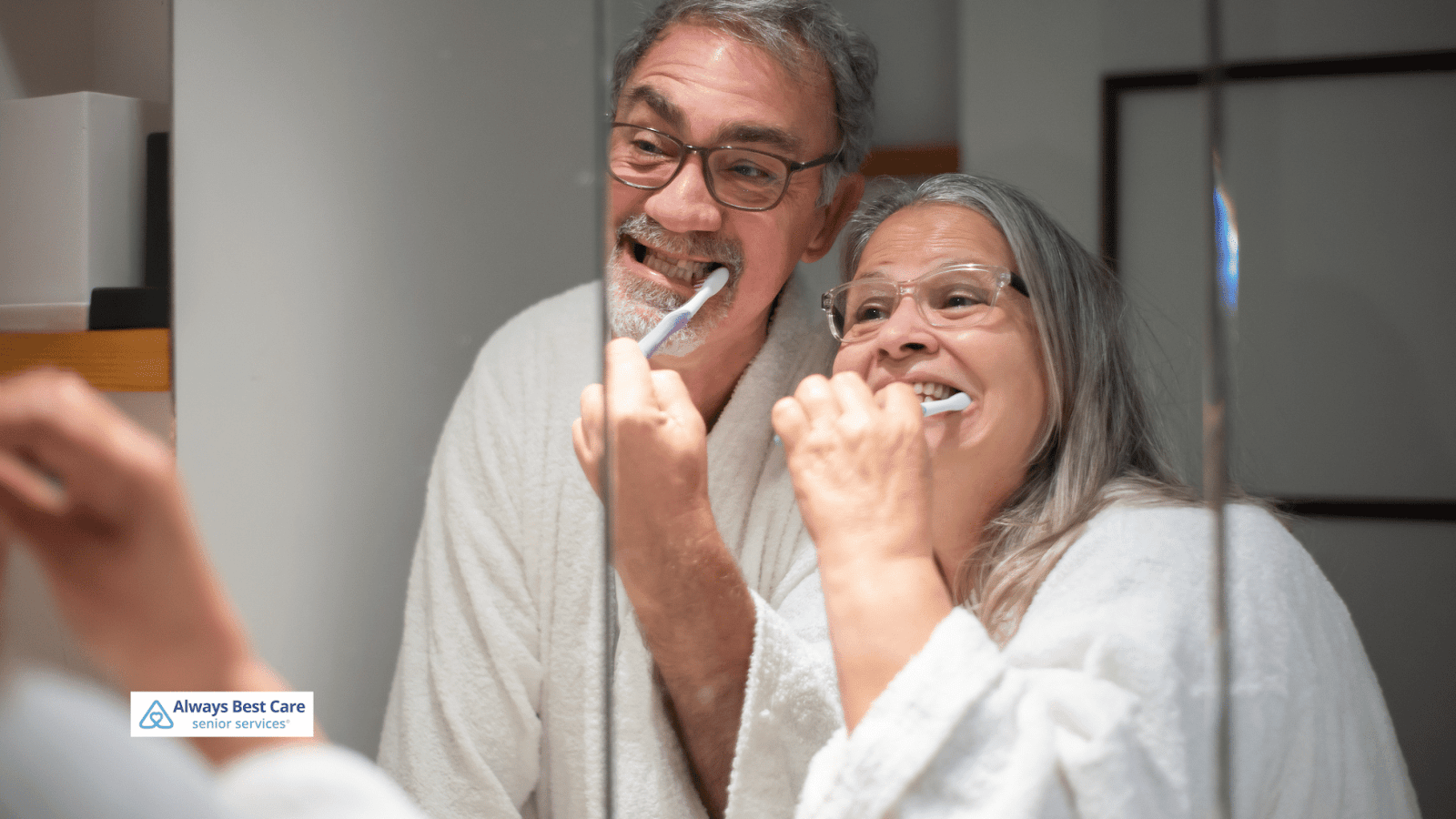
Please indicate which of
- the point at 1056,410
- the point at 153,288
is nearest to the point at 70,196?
the point at 153,288

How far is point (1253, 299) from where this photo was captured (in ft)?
1.80

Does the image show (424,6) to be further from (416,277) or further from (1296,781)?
(1296,781)

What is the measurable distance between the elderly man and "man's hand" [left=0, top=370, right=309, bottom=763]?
0.11 meters

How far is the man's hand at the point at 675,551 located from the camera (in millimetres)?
562

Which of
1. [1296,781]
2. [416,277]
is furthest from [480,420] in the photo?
[1296,781]

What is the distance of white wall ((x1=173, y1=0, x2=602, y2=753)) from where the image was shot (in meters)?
0.57

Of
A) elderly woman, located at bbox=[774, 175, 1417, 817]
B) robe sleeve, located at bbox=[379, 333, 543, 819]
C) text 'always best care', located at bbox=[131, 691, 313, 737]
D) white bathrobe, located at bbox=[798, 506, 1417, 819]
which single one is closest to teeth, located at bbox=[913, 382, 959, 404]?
elderly woman, located at bbox=[774, 175, 1417, 817]

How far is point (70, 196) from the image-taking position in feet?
1.87

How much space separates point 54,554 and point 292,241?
0.21 metres

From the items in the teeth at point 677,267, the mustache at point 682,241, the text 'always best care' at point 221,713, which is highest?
the mustache at point 682,241

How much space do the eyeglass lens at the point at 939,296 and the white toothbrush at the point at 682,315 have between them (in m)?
0.08

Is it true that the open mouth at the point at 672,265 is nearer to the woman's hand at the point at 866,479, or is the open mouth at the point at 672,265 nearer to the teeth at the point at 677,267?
the teeth at the point at 677,267

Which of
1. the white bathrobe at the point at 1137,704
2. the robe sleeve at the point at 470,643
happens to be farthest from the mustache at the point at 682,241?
the white bathrobe at the point at 1137,704

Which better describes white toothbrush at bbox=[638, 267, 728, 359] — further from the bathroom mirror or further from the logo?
the logo
